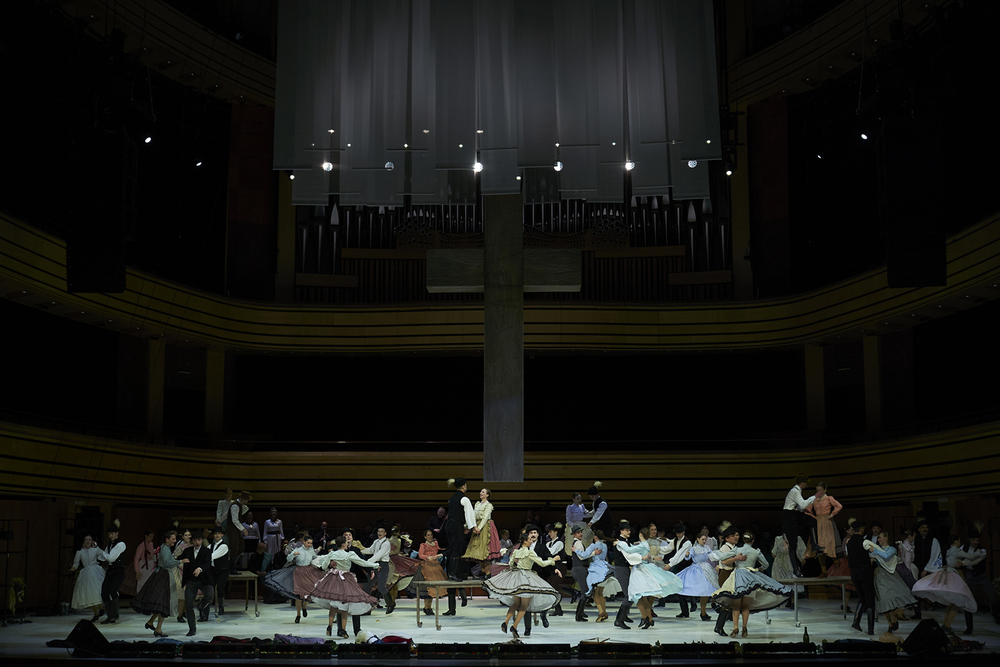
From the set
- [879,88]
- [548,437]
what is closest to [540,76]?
[879,88]

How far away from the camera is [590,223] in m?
27.3

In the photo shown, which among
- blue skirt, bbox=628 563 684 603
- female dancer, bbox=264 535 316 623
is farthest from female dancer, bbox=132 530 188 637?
blue skirt, bbox=628 563 684 603

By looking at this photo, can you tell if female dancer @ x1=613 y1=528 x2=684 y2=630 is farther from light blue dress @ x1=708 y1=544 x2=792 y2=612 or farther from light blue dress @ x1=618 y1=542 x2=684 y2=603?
light blue dress @ x1=708 y1=544 x2=792 y2=612

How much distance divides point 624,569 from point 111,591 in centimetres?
872

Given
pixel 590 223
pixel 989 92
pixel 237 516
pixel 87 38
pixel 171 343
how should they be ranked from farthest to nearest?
pixel 590 223, pixel 171 343, pixel 87 38, pixel 989 92, pixel 237 516

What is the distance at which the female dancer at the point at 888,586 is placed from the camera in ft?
46.0

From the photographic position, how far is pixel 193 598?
46.9ft

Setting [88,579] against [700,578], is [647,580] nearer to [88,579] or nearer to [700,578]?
[700,578]

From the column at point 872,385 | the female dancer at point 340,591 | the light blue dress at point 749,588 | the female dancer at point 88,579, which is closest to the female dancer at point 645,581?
the light blue dress at point 749,588

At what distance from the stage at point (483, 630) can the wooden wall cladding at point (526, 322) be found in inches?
311

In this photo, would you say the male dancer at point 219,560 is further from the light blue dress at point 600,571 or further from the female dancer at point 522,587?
the light blue dress at point 600,571

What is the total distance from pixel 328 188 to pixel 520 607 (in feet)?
21.7

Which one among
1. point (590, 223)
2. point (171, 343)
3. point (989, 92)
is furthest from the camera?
point (590, 223)

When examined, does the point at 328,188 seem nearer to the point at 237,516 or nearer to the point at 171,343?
the point at 237,516
